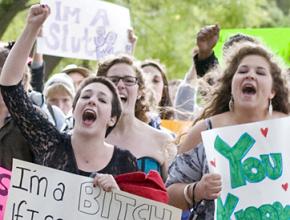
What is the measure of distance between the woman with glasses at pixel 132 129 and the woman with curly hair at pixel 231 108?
0.52 m

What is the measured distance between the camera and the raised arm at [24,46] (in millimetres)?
5062

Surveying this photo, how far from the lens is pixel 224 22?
1822 centimetres

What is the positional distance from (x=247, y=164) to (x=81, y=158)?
769 mm

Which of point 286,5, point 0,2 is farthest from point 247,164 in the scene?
point 286,5

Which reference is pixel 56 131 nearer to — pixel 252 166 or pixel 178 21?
pixel 252 166

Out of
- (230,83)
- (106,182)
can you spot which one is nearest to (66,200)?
(106,182)

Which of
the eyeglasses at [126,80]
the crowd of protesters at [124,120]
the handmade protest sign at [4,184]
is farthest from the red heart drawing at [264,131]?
the handmade protest sign at [4,184]

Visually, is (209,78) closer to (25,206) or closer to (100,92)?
(100,92)

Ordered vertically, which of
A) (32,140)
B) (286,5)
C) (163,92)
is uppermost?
(286,5)

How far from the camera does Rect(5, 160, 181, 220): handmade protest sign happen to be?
4.96 meters

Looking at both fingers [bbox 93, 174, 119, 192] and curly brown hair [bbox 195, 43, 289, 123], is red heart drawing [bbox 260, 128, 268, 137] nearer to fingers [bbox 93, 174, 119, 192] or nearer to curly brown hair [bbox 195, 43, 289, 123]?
curly brown hair [bbox 195, 43, 289, 123]

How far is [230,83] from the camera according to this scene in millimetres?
5566

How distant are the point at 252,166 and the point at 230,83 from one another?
19.3 inches

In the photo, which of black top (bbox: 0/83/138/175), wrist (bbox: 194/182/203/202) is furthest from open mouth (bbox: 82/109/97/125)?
wrist (bbox: 194/182/203/202)
